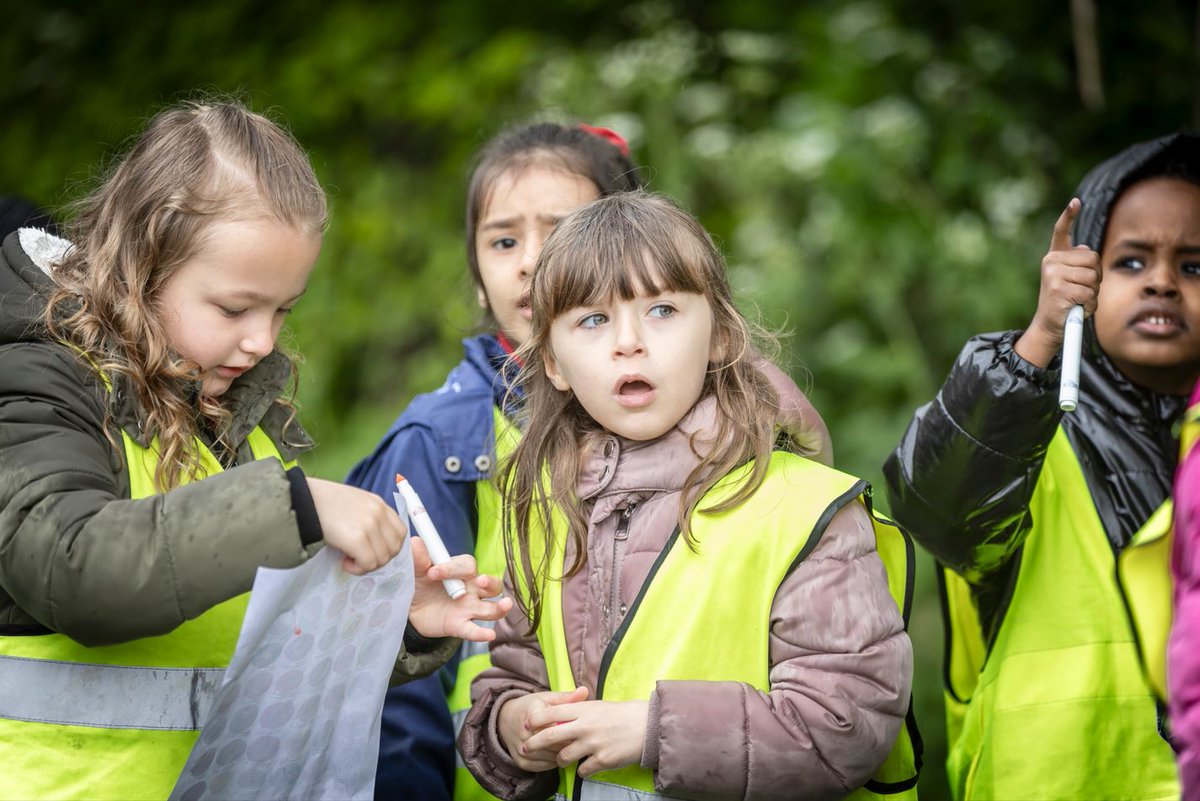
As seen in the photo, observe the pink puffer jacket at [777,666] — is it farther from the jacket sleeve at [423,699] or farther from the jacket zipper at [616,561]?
the jacket sleeve at [423,699]

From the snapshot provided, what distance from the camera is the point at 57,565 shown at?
1755 mm

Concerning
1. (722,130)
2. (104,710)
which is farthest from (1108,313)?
(722,130)

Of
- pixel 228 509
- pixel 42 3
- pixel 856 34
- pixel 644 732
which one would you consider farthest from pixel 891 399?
pixel 42 3

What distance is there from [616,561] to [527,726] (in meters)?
0.30

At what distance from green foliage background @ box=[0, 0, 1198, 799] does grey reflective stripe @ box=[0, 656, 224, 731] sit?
2.31 metres

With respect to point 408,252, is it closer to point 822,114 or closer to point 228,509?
point 822,114

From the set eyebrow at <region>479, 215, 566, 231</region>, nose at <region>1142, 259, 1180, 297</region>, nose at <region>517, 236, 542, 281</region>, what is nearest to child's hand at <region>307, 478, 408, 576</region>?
nose at <region>517, 236, 542, 281</region>

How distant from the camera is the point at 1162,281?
2545mm

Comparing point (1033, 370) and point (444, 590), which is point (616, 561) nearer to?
point (444, 590)

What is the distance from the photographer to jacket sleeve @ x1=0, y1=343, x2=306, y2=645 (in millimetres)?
1753

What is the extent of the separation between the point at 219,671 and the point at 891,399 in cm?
305

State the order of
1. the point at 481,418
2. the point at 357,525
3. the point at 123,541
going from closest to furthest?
the point at 123,541 < the point at 357,525 < the point at 481,418

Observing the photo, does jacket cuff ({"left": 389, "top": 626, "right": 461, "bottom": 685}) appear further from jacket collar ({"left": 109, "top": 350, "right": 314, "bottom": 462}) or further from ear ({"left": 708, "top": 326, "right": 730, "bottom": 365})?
ear ({"left": 708, "top": 326, "right": 730, "bottom": 365})

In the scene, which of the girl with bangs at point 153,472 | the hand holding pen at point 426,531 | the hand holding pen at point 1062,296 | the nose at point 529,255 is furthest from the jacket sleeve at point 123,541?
the hand holding pen at point 1062,296
